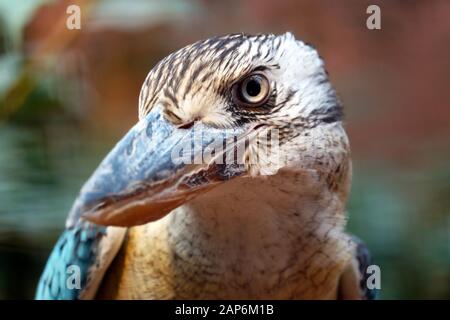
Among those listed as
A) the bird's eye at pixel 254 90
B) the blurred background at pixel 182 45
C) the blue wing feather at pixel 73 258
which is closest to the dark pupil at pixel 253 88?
the bird's eye at pixel 254 90

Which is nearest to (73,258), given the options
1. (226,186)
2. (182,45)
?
(226,186)

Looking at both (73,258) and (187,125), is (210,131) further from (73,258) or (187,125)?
(73,258)

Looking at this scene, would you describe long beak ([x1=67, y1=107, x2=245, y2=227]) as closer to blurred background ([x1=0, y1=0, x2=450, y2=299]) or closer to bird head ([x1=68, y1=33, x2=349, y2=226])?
bird head ([x1=68, y1=33, x2=349, y2=226])

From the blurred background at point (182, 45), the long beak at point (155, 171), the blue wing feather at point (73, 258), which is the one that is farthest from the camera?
the blurred background at point (182, 45)

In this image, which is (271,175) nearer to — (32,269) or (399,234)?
(399,234)

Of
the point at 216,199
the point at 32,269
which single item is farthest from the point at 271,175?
the point at 32,269

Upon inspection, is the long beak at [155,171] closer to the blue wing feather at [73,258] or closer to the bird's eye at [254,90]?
the bird's eye at [254,90]
